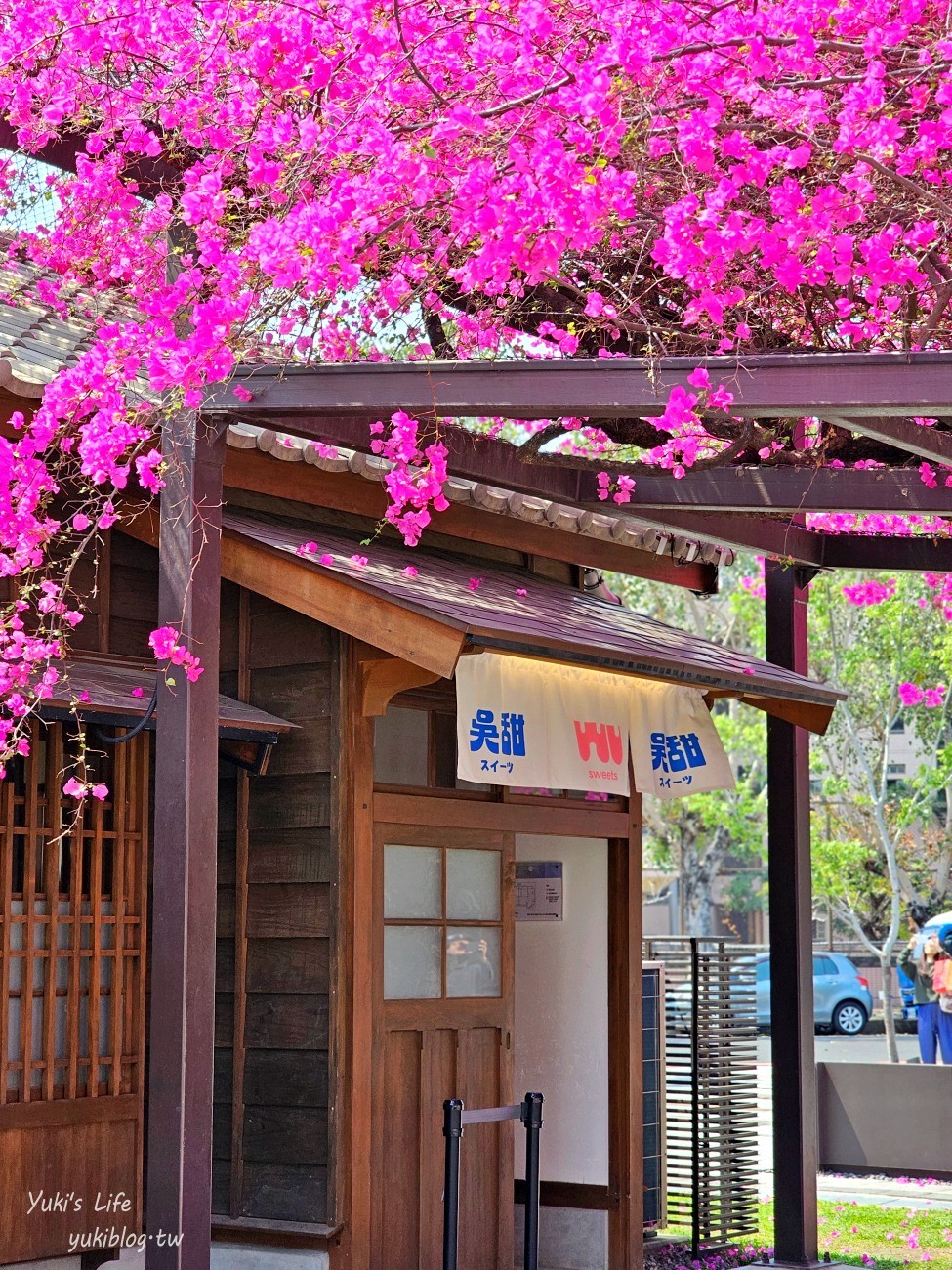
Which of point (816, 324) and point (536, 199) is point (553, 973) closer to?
point (816, 324)

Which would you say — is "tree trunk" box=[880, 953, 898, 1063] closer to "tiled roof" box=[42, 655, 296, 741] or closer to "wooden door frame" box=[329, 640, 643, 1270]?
"wooden door frame" box=[329, 640, 643, 1270]

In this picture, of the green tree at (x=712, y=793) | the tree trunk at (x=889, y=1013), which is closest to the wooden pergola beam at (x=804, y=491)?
the tree trunk at (x=889, y=1013)

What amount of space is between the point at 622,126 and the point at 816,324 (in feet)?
4.90

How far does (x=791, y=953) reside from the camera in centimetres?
884

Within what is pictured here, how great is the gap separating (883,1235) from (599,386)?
6716mm

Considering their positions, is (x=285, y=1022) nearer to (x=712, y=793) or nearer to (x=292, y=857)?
(x=292, y=857)

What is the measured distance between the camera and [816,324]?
19.9 feet

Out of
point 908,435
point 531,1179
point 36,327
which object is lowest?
point 531,1179

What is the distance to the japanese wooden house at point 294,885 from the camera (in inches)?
240

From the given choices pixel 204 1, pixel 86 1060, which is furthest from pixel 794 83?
pixel 86 1060

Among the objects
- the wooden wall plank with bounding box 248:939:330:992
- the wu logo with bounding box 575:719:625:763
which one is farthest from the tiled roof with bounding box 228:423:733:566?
the wooden wall plank with bounding box 248:939:330:992

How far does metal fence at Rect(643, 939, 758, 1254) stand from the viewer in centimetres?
940

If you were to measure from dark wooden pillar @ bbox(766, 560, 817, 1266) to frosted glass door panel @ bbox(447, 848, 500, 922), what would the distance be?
1.83 m

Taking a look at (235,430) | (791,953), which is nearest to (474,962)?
(791,953)
